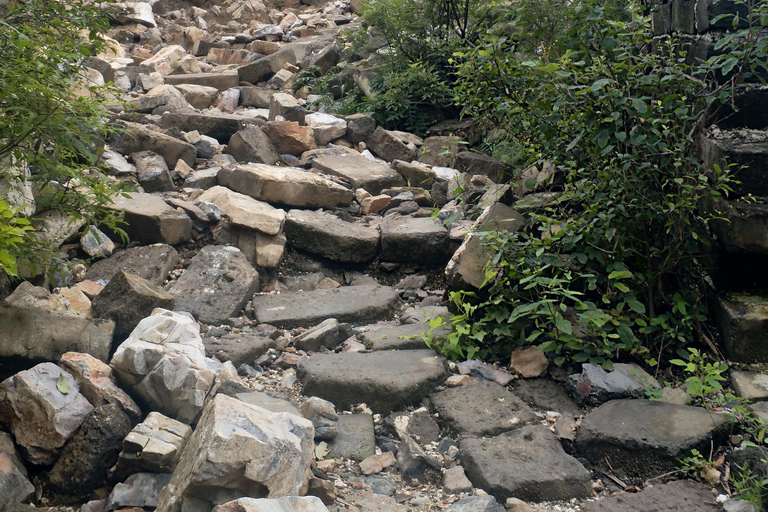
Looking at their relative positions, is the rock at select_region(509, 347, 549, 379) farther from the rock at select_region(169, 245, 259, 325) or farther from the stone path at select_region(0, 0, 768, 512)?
the rock at select_region(169, 245, 259, 325)

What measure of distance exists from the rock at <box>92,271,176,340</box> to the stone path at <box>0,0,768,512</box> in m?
0.01

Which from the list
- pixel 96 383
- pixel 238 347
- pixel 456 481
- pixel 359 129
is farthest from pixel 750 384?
pixel 359 129

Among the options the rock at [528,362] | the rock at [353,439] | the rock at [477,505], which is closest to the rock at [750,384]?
the rock at [528,362]

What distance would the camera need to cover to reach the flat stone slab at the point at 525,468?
261 centimetres

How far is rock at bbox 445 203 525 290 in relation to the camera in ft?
12.4

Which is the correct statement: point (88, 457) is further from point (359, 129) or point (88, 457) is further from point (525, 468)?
point (359, 129)

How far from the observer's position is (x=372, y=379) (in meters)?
3.27

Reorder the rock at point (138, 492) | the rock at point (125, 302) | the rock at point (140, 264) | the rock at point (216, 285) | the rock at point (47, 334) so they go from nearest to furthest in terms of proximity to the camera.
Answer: the rock at point (138, 492) < the rock at point (47, 334) < the rock at point (125, 302) < the rock at point (216, 285) < the rock at point (140, 264)

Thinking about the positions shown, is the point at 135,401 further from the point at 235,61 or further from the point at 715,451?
the point at 235,61

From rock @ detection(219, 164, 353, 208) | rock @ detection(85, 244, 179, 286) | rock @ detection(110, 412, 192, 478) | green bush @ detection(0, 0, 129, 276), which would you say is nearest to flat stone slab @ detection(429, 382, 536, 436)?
rock @ detection(110, 412, 192, 478)

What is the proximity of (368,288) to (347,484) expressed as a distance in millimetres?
2037

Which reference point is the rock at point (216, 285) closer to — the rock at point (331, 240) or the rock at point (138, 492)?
the rock at point (331, 240)

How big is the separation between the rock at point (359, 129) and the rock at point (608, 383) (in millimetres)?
4787

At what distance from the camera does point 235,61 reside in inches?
468
